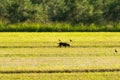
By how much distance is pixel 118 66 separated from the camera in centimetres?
1873

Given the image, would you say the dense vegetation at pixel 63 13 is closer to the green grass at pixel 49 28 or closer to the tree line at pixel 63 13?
the tree line at pixel 63 13

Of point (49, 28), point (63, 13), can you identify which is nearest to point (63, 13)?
point (63, 13)

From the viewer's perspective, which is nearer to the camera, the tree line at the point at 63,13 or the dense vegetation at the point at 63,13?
the dense vegetation at the point at 63,13

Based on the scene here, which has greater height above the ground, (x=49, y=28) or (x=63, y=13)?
(x=63, y=13)

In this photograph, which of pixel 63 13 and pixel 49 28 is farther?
pixel 63 13

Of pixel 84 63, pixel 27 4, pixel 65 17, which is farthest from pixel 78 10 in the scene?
pixel 84 63

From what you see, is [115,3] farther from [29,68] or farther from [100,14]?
[29,68]

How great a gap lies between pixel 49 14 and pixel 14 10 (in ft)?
20.8

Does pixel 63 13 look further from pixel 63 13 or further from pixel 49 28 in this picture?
pixel 49 28

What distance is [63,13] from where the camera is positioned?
7838 centimetres

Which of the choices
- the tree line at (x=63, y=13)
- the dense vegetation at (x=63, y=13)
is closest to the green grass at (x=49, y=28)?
the dense vegetation at (x=63, y=13)

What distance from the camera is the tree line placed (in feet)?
245

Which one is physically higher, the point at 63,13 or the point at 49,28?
the point at 63,13

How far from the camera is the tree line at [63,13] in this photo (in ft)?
245
